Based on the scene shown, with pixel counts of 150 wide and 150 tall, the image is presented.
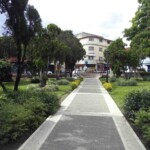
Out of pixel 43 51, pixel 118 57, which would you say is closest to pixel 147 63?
pixel 118 57

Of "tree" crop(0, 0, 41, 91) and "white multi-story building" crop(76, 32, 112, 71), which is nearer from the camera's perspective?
"tree" crop(0, 0, 41, 91)

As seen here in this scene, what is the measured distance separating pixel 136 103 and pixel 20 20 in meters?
7.35

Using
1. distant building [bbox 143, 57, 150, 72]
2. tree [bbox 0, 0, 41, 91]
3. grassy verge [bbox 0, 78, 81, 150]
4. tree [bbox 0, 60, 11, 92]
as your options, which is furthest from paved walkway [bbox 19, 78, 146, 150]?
distant building [bbox 143, 57, 150, 72]

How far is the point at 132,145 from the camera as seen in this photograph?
9.73 m

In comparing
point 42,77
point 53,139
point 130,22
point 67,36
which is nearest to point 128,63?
point 67,36

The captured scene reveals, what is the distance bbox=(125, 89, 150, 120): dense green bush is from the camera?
1345 centimetres

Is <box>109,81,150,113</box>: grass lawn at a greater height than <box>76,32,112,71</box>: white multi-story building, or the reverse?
<box>76,32,112,71</box>: white multi-story building

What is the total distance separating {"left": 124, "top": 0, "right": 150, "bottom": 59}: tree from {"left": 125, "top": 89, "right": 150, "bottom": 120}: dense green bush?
20.1 meters

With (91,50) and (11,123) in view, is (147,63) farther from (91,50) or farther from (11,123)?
(11,123)

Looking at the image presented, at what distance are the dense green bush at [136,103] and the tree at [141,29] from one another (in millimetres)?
20099

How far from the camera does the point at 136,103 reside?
13.8 metres

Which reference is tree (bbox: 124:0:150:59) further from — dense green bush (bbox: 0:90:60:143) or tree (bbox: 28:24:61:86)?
dense green bush (bbox: 0:90:60:143)

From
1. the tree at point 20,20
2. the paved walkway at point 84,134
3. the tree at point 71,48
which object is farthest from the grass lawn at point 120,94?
the tree at point 71,48

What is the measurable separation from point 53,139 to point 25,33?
30.7ft
